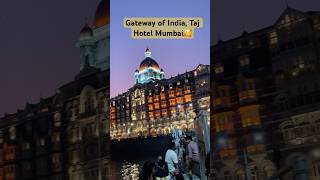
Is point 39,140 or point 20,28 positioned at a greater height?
point 20,28

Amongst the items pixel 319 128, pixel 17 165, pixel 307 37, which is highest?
pixel 307 37

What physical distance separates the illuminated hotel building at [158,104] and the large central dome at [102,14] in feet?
2.74

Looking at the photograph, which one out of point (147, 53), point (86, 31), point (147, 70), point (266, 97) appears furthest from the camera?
point (266, 97)

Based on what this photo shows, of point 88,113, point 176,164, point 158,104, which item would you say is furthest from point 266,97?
point 88,113

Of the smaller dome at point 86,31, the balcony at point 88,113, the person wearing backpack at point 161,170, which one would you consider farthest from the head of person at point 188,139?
the smaller dome at point 86,31

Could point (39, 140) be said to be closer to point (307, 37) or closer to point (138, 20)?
point (138, 20)

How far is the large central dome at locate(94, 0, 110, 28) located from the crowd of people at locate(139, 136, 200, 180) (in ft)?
6.40

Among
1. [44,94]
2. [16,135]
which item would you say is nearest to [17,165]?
[16,135]

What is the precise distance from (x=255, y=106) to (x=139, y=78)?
74.5 inches

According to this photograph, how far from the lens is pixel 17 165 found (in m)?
6.57

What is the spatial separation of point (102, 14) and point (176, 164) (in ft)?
7.65

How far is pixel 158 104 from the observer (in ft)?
19.3

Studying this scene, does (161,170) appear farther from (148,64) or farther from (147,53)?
(147,53)

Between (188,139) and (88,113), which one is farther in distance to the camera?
(88,113)
